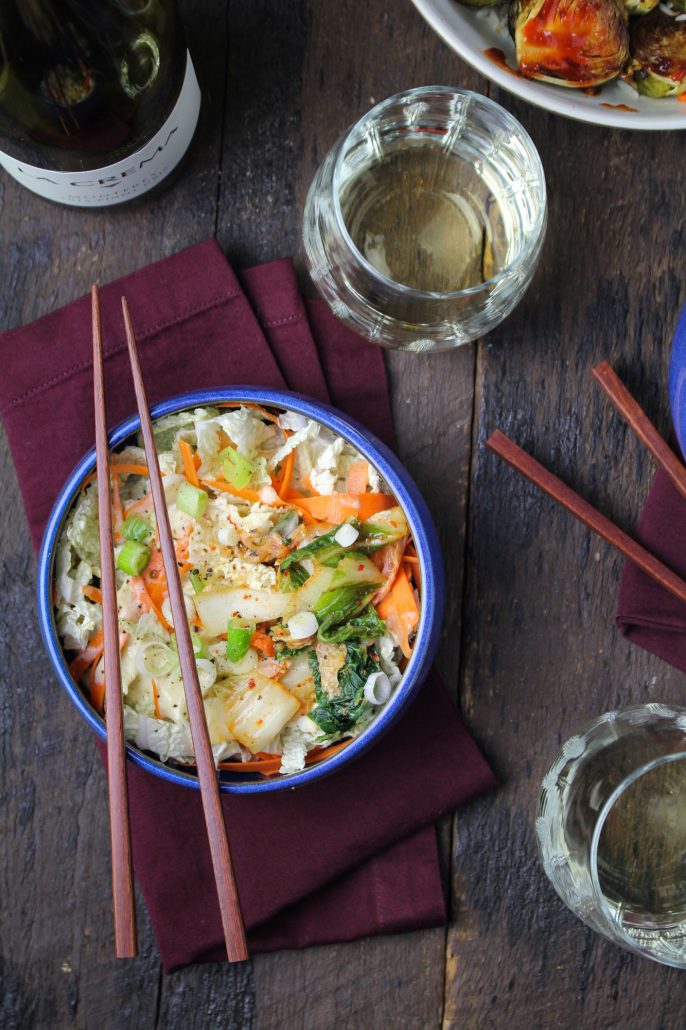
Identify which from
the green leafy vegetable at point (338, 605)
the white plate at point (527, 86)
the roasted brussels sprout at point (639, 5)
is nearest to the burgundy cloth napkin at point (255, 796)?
the green leafy vegetable at point (338, 605)

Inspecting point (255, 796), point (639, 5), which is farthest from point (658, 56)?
point (255, 796)

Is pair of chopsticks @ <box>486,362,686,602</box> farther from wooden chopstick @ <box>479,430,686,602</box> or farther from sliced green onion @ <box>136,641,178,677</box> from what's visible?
sliced green onion @ <box>136,641,178,677</box>

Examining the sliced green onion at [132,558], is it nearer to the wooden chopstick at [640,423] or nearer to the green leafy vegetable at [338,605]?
the green leafy vegetable at [338,605]

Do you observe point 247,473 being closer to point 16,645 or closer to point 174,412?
point 174,412

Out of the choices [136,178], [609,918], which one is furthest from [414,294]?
[609,918]

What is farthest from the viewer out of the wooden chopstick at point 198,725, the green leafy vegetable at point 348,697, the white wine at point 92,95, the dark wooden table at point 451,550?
the dark wooden table at point 451,550

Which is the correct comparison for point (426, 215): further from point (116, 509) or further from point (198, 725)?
point (198, 725)

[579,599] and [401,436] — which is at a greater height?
[401,436]
